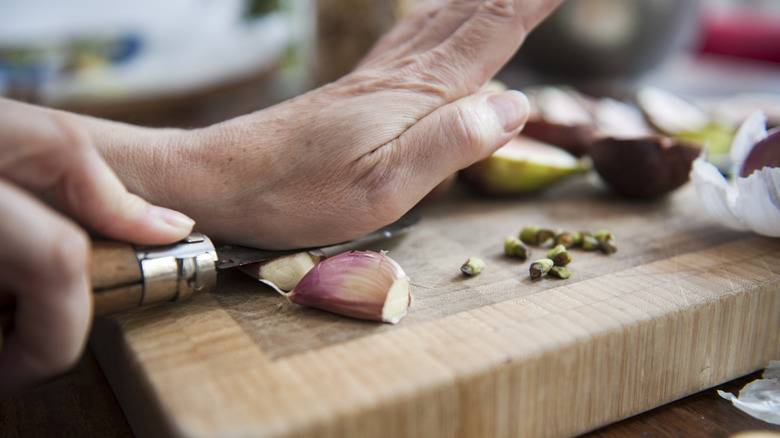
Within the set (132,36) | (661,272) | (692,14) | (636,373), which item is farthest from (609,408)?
(132,36)

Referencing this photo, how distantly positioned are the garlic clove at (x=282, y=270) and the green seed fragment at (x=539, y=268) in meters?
0.26

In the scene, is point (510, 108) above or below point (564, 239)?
above

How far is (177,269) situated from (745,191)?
0.69 metres

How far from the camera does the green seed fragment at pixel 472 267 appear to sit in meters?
0.76

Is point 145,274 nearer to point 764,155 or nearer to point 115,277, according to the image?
point 115,277

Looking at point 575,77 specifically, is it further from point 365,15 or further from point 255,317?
point 255,317

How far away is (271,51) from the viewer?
3102mm

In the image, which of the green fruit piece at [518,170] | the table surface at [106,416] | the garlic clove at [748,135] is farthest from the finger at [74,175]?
the garlic clove at [748,135]

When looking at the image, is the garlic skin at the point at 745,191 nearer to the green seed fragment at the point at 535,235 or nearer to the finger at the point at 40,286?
the green seed fragment at the point at 535,235

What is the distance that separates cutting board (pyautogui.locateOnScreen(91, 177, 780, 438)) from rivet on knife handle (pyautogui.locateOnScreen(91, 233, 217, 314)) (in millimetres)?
38

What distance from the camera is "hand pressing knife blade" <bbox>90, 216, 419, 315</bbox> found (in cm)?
58

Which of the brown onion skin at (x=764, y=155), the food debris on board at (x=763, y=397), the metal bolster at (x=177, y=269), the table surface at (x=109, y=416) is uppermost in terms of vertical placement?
the brown onion skin at (x=764, y=155)

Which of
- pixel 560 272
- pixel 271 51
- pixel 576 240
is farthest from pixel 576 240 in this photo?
pixel 271 51

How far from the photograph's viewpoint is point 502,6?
89cm
